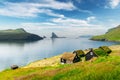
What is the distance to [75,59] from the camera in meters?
98.6

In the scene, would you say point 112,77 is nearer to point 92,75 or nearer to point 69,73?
point 92,75

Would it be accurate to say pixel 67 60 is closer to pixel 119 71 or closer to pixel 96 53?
pixel 96 53

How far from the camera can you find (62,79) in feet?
49.7

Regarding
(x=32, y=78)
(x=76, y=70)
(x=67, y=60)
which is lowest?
(x=67, y=60)

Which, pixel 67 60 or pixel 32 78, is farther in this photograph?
pixel 67 60

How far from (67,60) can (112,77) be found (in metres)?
88.6

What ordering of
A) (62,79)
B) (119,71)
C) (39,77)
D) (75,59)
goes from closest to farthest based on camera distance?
1. (119,71)
2. (62,79)
3. (39,77)
4. (75,59)

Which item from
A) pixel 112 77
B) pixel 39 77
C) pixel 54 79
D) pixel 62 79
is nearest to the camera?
pixel 112 77

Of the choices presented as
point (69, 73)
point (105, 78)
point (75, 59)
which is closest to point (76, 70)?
point (69, 73)

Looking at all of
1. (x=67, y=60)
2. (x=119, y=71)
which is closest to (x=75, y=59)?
(x=67, y=60)

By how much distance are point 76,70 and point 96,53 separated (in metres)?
83.8

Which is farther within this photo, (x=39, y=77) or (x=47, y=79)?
(x=39, y=77)

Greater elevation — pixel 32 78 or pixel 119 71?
pixel 119 71

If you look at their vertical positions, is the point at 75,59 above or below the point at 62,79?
below
